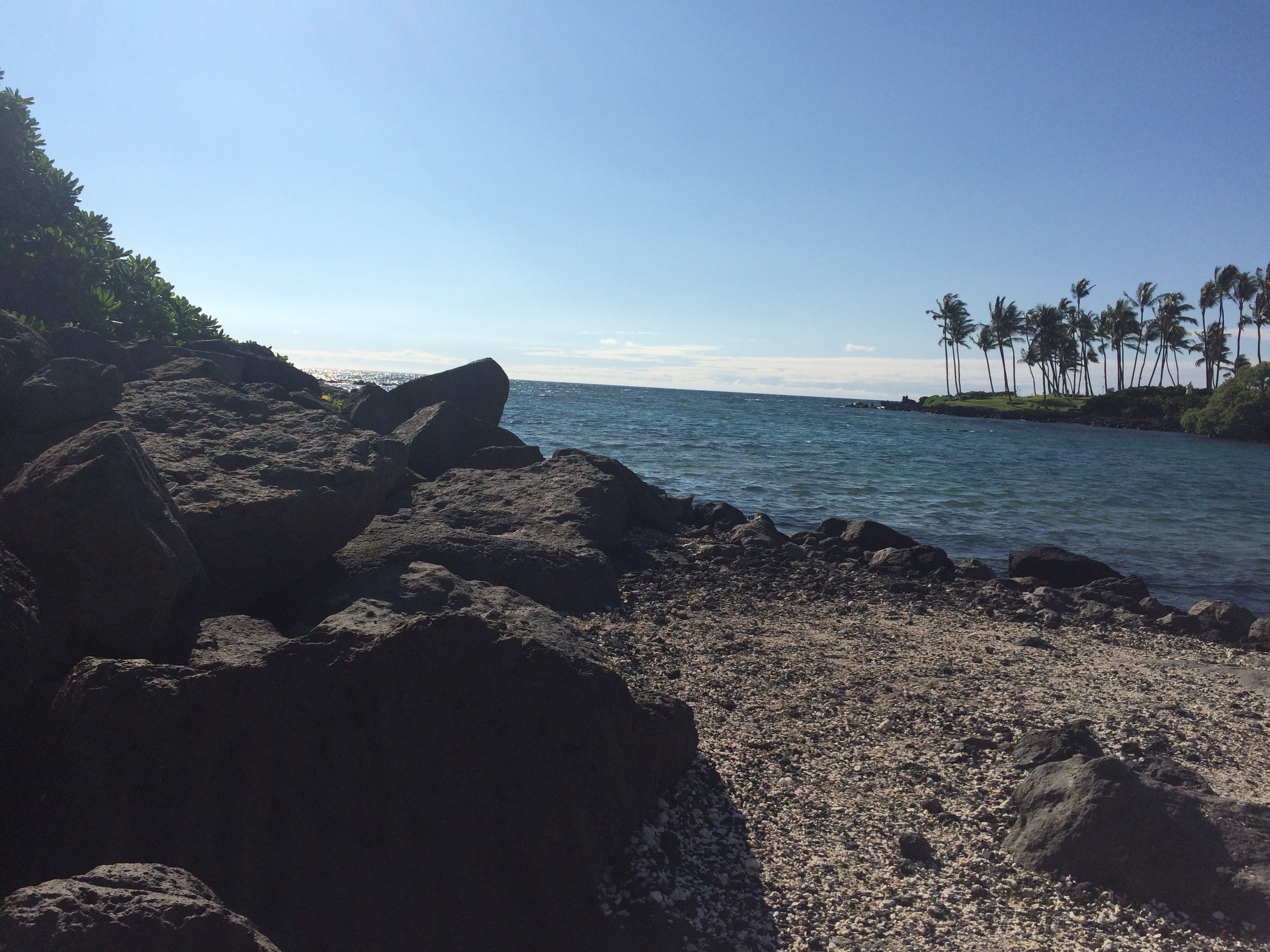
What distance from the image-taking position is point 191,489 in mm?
7094

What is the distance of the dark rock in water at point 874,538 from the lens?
1540cm

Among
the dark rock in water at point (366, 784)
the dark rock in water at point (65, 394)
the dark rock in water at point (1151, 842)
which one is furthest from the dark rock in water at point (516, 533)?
the dark rock in water at point (1151, 842)

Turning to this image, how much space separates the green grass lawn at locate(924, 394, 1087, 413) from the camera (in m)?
95.2

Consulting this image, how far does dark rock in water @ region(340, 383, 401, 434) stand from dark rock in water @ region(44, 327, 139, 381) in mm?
5504

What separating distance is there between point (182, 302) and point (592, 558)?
50.1 feet

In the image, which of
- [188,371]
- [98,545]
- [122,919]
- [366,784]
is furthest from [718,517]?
[122,919]

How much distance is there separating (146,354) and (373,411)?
5755 millimetres

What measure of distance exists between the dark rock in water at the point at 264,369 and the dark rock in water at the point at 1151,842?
43.9 ft

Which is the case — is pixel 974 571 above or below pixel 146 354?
below

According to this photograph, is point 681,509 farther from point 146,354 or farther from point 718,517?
point 146,354

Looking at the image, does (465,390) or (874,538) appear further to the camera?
(465,390)

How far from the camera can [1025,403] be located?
101m

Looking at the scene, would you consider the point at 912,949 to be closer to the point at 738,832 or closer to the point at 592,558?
the point at 738,832

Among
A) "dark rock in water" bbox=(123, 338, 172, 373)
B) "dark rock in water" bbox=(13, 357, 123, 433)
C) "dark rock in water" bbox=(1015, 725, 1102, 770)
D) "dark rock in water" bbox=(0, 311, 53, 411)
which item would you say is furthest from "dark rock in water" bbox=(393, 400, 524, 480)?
"dark rock in water" bbox=(1015, 725, 1102, 770)
